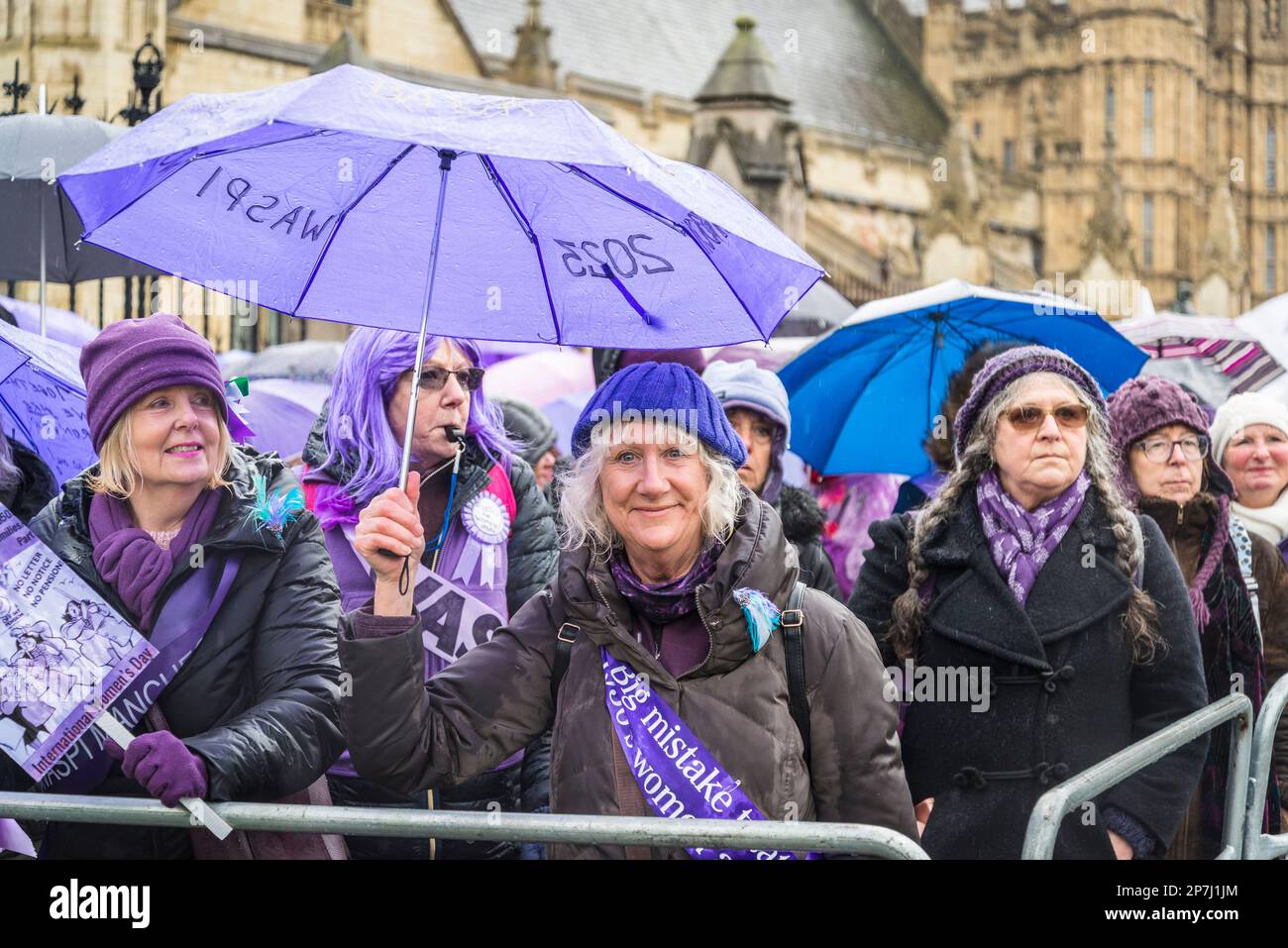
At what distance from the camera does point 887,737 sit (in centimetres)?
369

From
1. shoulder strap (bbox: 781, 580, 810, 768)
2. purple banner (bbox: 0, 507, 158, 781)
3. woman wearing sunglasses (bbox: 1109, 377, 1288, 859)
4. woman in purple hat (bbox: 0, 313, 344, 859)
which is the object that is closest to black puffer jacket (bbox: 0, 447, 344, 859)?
woman in purple hat (bbox: 0, 313, 344, 859)

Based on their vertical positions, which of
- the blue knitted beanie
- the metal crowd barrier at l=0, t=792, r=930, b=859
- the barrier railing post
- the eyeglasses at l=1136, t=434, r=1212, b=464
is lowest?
the barrier railing post

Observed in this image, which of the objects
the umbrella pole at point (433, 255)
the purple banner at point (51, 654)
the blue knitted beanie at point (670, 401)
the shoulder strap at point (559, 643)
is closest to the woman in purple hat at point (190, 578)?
the purple banner at point (51, 654)

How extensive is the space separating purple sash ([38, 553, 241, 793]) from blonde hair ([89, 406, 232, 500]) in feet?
0.84

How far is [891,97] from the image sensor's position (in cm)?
6159

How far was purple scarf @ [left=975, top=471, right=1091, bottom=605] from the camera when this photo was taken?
4.50 meters

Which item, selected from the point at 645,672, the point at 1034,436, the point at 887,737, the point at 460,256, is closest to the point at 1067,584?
the point at 1034,436

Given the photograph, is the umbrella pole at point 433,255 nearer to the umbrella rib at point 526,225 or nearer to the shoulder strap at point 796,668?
the umbrella rib at point 526,225

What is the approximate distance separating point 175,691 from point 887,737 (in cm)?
144

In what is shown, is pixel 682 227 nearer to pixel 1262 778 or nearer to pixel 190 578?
pixel 190 578

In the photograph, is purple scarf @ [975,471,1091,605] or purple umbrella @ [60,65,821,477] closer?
purple umbrella @ [60,65,821,477]

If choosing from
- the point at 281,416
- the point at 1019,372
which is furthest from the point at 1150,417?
the point at 281,416

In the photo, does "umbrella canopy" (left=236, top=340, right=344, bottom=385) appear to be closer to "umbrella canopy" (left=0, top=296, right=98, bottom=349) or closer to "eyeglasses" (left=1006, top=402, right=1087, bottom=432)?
"umbrella canopy" (left=0, top=296, right=98, bottom=349)
